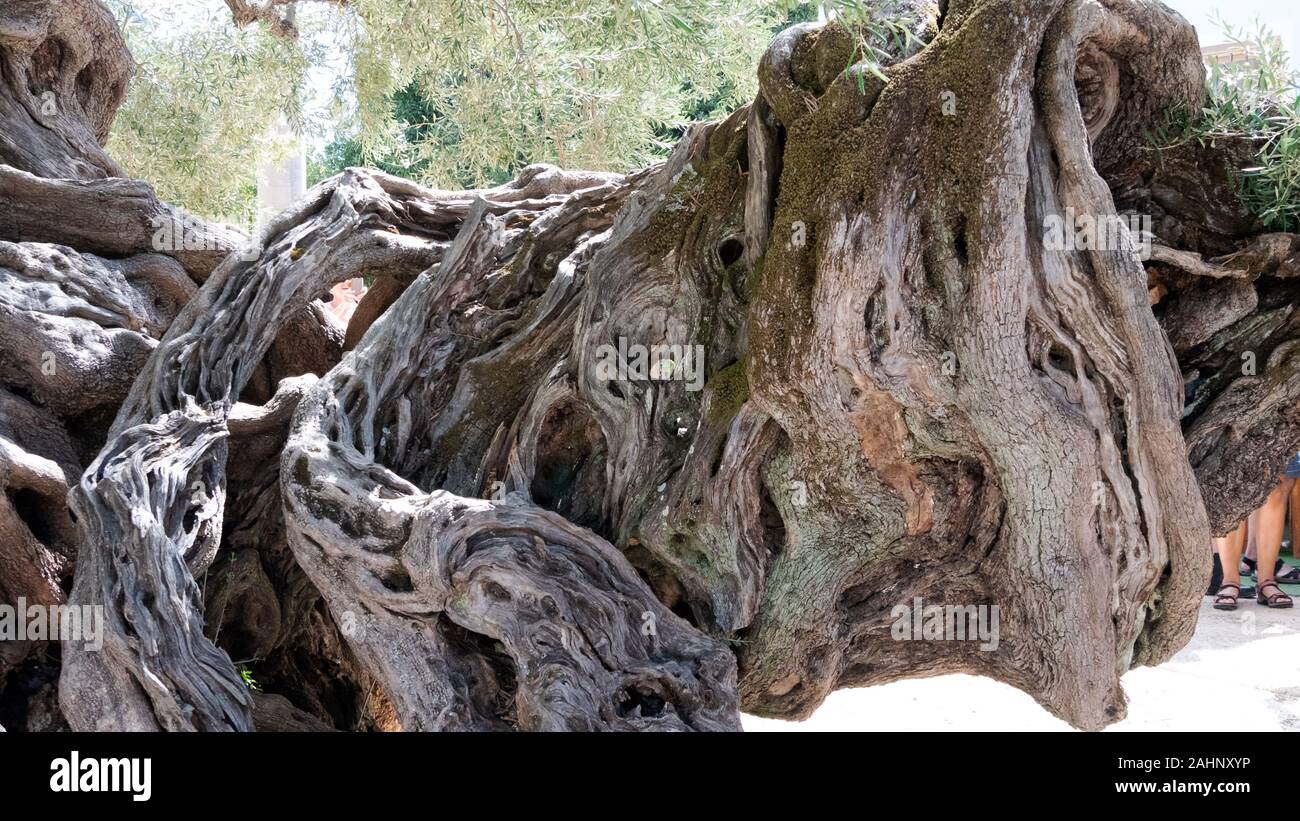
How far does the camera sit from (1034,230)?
13.1 ft

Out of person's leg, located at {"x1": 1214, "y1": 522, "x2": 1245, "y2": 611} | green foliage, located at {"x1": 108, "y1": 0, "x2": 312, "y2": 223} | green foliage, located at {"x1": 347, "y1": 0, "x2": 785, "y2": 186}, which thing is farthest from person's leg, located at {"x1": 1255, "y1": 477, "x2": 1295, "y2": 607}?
green foliage, located at {"x1": 108, "y1": 0, "x2": 312, "y2": 223}

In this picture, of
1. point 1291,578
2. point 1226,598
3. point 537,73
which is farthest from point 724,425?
point 1291,578

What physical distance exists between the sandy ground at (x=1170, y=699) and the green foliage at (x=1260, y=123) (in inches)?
164

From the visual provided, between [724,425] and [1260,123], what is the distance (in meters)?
2.50

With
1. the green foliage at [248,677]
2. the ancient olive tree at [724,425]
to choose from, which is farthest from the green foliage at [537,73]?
the green foliage at [248,677]

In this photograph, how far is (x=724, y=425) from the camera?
4438 mm

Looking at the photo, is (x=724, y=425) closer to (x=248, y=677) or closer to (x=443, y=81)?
(x=248, y=677)

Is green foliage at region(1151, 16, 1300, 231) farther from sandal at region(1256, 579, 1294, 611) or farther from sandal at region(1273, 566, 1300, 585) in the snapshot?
sandal at region(1273, 566, 1300, 585)

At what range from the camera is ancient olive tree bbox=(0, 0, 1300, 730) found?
3.89 m

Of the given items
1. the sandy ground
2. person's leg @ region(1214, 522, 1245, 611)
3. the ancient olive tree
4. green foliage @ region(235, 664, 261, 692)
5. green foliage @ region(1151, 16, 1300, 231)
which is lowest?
the sandy ground

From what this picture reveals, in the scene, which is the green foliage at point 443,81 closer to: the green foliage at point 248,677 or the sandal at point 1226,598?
the green foliage at point 248,677

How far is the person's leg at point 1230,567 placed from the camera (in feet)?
31.1

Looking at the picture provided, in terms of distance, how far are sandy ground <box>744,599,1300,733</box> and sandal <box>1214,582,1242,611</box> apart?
341 mm

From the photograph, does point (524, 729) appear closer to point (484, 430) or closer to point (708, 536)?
point (708, 536)
